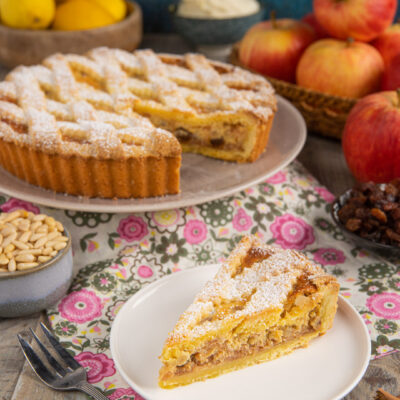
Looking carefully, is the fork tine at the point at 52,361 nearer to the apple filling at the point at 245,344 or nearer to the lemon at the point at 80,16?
the apple filling at the point at 245,344

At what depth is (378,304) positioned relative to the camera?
5.90 feet

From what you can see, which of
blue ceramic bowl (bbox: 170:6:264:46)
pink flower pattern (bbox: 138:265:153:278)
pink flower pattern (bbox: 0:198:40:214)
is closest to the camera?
pink flower pattern (bbox: 138:265:153:278)

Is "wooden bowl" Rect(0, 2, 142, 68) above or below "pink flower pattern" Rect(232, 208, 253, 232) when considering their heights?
above

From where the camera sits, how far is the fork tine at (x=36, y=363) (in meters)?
A: 1.49

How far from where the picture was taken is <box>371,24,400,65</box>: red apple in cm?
270

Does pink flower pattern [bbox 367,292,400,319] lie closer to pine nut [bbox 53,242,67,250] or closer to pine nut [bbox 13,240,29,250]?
pine nut [bbox 53,242,67,250]

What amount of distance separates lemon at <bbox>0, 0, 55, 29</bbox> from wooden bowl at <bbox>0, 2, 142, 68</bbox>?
0.04 metres

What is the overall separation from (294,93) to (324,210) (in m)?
0.73

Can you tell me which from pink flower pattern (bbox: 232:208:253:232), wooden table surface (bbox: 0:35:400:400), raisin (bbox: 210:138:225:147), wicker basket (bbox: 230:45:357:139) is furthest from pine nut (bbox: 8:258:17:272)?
wicker basket (bbox: 230:45:357:139)

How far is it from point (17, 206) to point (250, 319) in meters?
1.13

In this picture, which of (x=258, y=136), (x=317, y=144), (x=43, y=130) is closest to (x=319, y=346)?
(x=258, y=136)

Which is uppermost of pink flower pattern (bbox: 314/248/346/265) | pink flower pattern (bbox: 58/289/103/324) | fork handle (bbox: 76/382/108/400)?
fork handle (bbox: 76/382/108/400)

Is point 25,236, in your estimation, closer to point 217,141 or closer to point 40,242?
point 40,242

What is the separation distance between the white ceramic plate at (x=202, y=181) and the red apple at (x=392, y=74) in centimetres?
43
